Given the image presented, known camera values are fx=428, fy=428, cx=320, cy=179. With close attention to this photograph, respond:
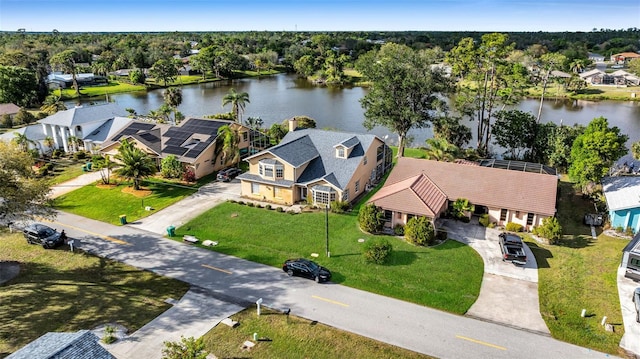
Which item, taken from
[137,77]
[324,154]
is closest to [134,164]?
[324,154]

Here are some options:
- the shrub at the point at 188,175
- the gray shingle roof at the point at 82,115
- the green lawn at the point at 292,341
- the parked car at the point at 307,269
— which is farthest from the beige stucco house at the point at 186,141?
the green lawn at the point at 292,341

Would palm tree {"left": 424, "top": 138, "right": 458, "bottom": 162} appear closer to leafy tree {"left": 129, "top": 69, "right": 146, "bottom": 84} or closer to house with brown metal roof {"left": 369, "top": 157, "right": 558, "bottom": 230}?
house with brown metal roof {"left": 369, "top": 157, "right": 558, "bottom": 230}

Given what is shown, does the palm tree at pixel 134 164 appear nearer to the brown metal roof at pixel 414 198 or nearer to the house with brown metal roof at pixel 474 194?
the house with brown metal roof at pixel 474 194

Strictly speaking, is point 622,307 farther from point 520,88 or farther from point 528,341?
point 520,88

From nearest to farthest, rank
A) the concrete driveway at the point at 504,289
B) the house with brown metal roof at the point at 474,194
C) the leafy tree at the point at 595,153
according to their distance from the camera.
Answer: the concrete driveway at the point at 504,289, the house with brown metal roof at the point at 474,194, the leafy tree at the point at 595,153

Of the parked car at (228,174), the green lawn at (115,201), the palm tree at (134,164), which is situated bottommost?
the green lawn at (115,201)

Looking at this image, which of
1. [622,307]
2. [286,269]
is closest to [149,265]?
[286,269]

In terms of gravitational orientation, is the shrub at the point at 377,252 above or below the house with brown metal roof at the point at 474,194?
below
